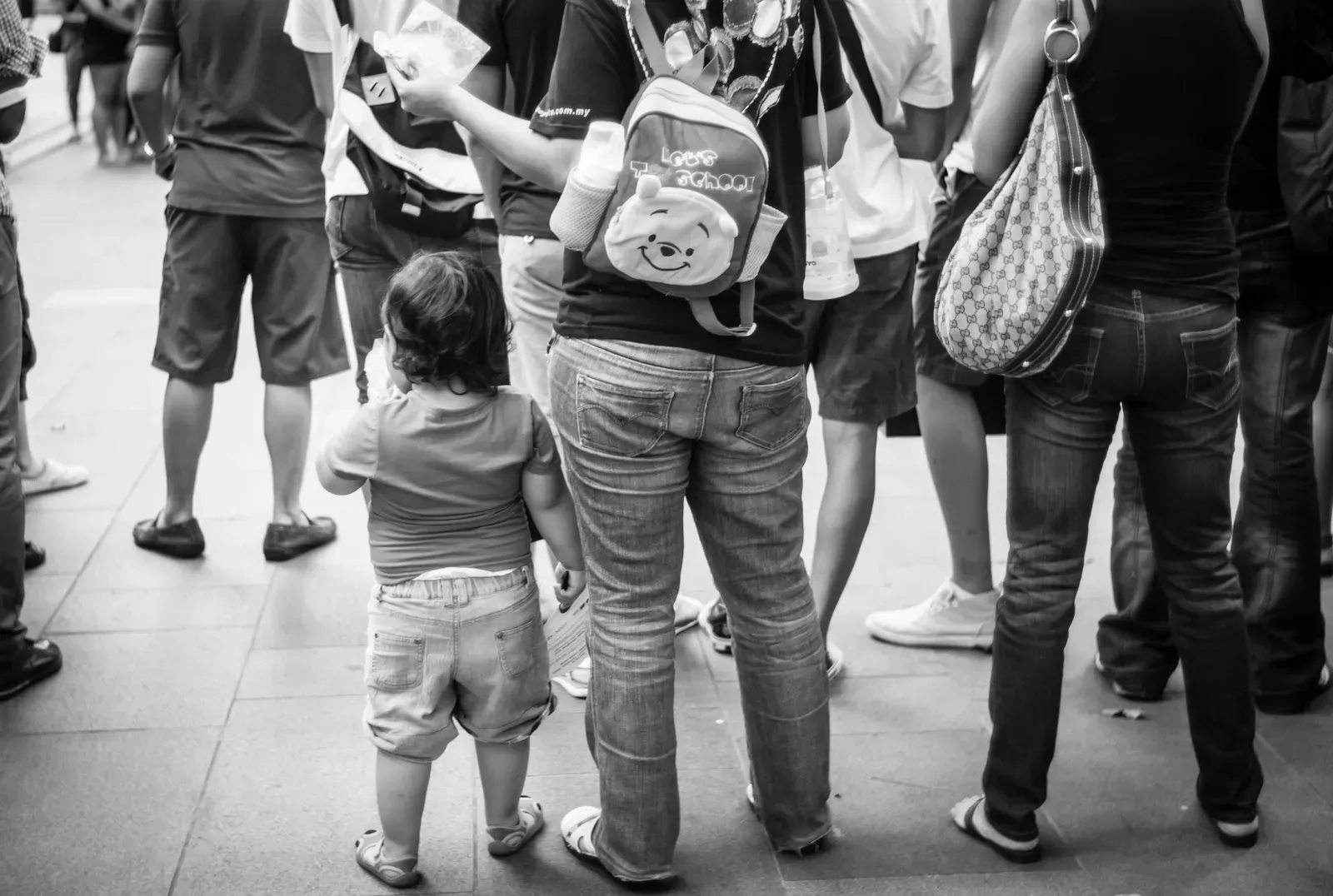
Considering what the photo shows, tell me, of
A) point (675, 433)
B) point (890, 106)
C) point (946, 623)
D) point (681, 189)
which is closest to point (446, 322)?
point (675, 433)

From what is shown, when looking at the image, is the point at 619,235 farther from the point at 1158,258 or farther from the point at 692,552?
the point at 692,552

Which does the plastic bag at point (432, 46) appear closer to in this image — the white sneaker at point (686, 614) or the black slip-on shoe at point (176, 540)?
the white sneaker at point (686, 614)

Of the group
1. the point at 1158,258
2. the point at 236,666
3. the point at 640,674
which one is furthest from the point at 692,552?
the point at 1158,258

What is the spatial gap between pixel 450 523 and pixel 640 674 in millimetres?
470

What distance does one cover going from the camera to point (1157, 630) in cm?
382

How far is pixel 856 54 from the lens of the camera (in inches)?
135

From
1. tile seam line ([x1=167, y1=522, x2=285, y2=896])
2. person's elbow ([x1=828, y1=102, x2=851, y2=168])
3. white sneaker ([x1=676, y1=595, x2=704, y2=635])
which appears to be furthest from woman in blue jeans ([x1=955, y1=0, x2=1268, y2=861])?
tile seam line ([x1=167, y1=522, x2=285, y2=896])

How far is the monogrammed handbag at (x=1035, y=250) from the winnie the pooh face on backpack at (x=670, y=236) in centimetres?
62

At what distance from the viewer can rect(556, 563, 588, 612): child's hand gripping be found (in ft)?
9.89

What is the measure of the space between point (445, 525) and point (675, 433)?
51cm

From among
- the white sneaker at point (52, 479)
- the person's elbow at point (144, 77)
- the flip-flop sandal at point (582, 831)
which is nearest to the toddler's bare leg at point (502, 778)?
the flip-flop sandal at point (582, 831)

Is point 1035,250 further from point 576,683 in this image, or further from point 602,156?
point 576,683

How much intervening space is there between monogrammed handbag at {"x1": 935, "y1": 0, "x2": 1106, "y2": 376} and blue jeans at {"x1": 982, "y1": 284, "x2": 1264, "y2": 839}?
0.38 feet

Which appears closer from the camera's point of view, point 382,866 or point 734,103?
point 734,103
